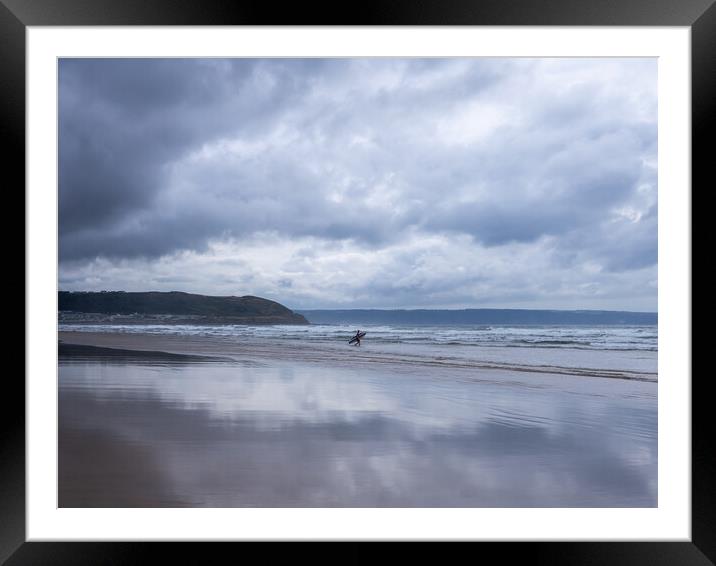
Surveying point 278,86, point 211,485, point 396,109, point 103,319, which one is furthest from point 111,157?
point 396,109

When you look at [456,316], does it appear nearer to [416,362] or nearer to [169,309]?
[169,309]

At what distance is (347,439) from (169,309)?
15424 millimetres

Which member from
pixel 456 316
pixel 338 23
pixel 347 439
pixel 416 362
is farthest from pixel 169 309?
pixel 338 23

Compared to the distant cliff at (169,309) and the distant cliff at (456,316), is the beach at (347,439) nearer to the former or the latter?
the distant cliff at (169,309)

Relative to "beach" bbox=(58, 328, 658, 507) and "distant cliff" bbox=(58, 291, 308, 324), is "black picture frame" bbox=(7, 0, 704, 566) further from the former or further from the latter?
"distant cliff" bbox=(58, 291, 308, 324)

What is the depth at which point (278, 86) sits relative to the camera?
656 cm

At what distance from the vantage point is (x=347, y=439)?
7.80 feet

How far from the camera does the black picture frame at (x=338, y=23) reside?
1.31 m

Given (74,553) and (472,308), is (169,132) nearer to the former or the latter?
(74,553)

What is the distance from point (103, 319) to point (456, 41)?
15102 mm

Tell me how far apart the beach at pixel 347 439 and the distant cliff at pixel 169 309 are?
10583 mm

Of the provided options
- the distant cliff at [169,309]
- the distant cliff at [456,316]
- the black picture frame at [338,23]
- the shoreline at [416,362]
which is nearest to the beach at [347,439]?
the black picture frame at [338,23]

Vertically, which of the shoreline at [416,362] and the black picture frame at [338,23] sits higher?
the black picture frame at [338,23]

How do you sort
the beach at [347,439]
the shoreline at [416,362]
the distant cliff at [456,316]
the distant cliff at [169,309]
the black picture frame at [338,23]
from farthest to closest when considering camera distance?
the distant cliff at [456,316] → the distant cliff at [169,309] → the shoreline at [416,362] → the beach at [347,439] → the black picture frame at [338,23]
